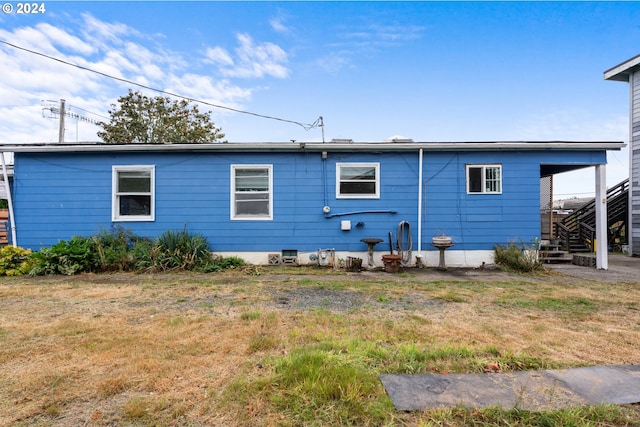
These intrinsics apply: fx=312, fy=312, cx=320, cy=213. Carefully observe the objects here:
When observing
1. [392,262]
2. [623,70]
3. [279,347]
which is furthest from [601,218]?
[279,347]

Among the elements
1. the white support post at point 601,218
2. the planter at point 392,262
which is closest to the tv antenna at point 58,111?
the planter at point 392,262

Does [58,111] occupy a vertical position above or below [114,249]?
above

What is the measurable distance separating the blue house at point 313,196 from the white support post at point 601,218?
9 cm

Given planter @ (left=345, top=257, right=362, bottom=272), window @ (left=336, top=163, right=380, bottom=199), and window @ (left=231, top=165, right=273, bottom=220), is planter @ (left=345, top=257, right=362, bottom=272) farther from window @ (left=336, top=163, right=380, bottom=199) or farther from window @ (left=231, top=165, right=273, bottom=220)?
window @ (left=231, top=165, right=273, bottom=220)

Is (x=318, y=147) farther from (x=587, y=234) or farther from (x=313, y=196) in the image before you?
(x=587, y=234)

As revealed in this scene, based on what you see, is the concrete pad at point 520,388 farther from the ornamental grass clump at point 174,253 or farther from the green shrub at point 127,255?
the ornamental grass clump at point 174,253

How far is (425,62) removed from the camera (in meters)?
10.8

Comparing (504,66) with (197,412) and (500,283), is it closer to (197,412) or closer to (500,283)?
(500,283)

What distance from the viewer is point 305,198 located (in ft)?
26.0

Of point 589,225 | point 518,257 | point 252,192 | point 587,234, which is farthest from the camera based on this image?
point 589,225

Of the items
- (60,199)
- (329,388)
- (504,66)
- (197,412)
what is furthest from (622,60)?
(60,199)

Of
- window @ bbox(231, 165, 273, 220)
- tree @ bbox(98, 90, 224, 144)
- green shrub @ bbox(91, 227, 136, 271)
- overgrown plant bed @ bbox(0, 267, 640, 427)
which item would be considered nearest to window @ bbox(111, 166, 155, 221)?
green shrub @ bbox(91, 227, 136, 271)

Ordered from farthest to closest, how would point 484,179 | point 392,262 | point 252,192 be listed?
point 252,192 < point 484,179 < point 392,262

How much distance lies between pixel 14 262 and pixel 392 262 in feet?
27.3
